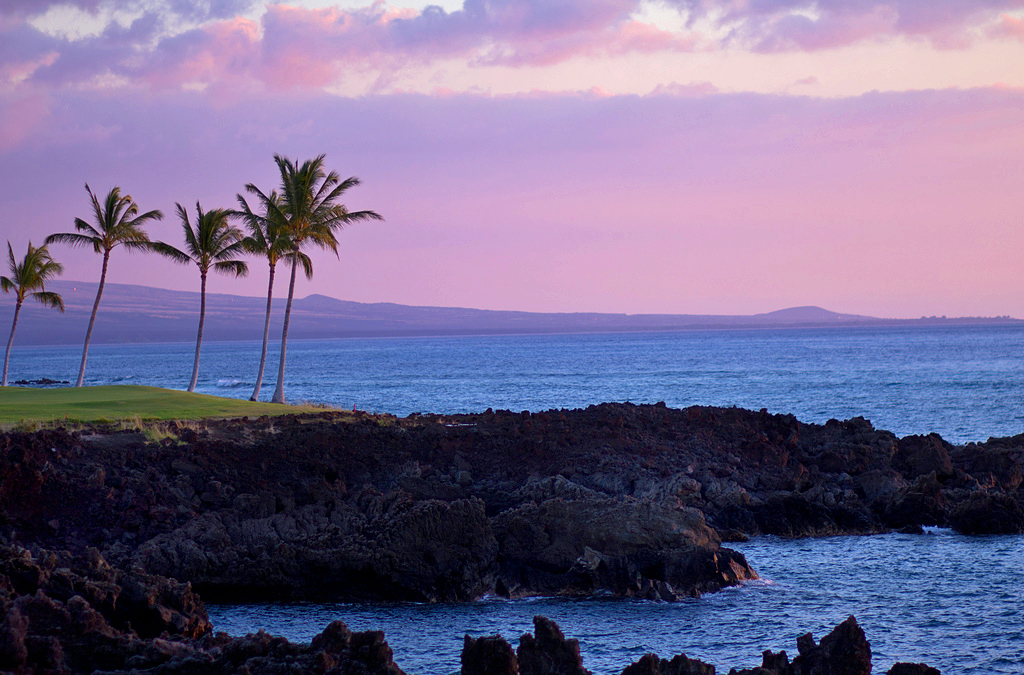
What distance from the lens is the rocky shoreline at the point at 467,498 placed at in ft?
53.3

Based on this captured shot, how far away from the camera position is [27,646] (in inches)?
382

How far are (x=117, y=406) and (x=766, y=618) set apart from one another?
73.1 feet

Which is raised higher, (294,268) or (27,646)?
(294,268)

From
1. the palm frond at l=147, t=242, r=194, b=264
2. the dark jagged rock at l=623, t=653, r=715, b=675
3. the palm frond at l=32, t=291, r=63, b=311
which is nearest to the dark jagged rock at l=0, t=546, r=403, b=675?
the dark jagged rock at l=623, t=653, r=715, b=675

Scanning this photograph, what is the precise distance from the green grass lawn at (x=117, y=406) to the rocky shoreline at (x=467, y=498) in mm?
Result: 2787

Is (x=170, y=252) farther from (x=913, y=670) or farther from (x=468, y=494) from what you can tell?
(x=913, y=670)

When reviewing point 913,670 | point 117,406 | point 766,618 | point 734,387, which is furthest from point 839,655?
point 734,387

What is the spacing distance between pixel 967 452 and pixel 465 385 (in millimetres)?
57813

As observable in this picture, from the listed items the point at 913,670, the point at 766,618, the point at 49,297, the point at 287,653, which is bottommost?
the point at 766,618

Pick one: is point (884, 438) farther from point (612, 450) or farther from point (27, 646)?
point (27, 646)

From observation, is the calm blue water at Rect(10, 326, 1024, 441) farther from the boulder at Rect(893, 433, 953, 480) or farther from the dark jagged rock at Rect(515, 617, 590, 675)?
the dark jagged rock at Rect(515, 617, 590, 675)

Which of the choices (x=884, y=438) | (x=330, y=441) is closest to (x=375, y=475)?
(x=330, y=441)

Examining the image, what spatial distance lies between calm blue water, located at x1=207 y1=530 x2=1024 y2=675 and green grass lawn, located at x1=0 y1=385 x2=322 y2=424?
12.7 m

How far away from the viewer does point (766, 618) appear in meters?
14.5
